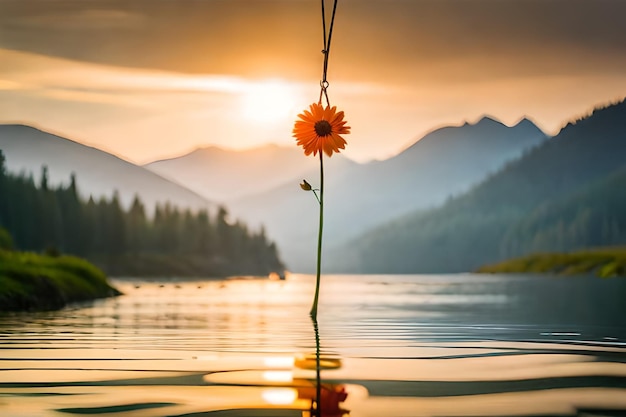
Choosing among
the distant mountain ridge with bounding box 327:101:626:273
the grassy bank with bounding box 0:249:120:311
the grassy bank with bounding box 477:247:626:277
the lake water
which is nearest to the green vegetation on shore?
the grassy bank with bounding box 477:247:626:277

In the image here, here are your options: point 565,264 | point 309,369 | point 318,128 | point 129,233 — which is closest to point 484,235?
point 129,233

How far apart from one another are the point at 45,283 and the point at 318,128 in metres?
6.22

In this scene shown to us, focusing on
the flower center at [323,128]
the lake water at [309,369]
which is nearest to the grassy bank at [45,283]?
the lake water at [309,369]

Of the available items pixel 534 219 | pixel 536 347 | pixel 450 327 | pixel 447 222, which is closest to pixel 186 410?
pixel 536 347

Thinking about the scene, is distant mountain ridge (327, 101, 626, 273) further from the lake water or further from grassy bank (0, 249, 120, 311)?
the lake water

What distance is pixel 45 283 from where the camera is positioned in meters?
13.5

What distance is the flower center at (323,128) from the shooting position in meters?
8.62

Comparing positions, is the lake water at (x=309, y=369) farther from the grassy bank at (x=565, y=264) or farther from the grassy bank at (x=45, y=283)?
the grassy bank at (x=565, y=264)

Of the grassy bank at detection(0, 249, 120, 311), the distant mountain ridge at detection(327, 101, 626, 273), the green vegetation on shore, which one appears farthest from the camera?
the distant mountain ridge at detection(327, 101, 626, 273)

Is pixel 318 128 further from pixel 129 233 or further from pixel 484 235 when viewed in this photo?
pixel 484 235

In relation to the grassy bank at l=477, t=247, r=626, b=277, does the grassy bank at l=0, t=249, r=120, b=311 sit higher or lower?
lower

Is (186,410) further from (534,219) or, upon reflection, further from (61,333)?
(534,219)

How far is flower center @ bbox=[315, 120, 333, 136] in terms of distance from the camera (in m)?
8.62

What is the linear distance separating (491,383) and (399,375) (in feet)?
1.47
